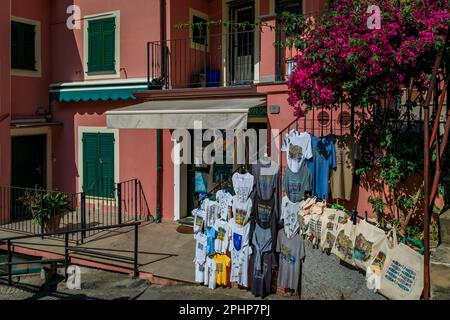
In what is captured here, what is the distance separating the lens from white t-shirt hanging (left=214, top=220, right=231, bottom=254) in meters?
7.62

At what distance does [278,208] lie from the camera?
7277 mm

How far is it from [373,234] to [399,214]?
1.38 metres

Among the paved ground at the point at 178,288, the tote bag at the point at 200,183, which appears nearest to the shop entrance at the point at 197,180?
the tote bag at the point at 200,183

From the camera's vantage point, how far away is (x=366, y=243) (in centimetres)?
607

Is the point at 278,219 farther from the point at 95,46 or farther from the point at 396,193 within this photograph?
the point at 95,46

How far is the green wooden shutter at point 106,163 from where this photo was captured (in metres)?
12.7

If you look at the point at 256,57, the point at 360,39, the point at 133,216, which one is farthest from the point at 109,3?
the point at 360,39

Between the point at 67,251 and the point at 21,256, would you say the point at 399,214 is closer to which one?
the point at 67,251

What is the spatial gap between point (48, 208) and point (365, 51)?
810cm

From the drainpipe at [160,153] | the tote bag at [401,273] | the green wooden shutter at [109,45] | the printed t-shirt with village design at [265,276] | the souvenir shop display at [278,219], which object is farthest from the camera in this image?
the green wooden shutter at [109,45]

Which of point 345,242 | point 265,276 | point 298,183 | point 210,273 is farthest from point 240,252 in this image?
point 345,242

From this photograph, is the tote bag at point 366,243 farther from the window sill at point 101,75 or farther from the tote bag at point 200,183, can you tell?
the window sill at point 101,75

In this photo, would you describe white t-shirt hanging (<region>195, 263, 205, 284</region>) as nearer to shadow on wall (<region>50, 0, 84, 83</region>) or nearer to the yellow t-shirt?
the yellow t-shirt

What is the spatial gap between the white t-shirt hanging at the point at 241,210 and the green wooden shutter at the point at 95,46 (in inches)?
290
